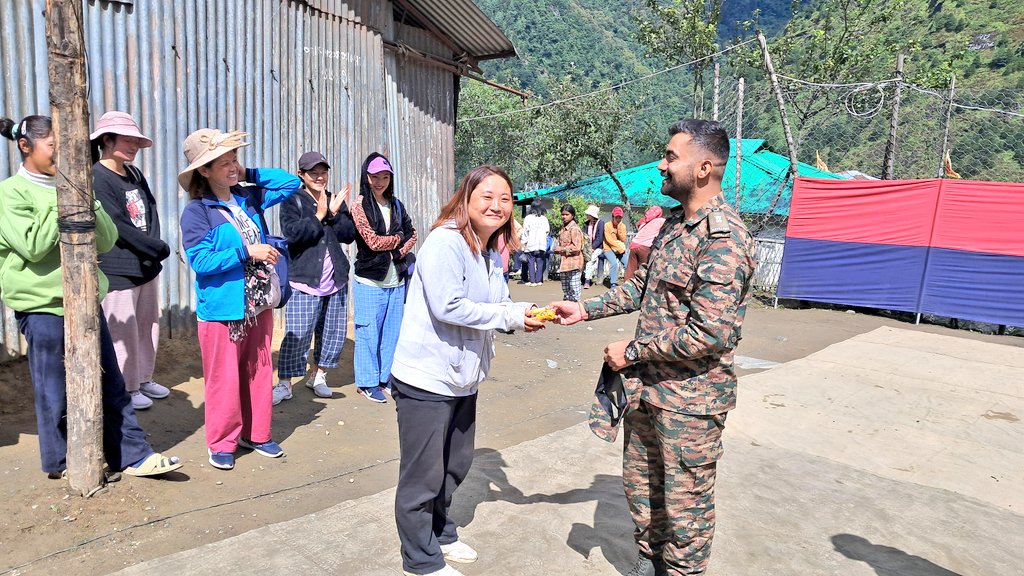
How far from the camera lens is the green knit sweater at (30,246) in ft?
11.0

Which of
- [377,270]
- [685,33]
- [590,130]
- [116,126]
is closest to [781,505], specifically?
[377,270]

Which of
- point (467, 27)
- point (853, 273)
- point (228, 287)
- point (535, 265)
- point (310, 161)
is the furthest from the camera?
point (535, 265)

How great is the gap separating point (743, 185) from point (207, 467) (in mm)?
14371

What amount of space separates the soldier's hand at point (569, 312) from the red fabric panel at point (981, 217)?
370 inches

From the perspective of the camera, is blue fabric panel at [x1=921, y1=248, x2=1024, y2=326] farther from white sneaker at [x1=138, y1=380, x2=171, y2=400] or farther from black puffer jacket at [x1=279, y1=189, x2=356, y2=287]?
white sneaker at [x1=138, y1=380, x2=171, y2=400]

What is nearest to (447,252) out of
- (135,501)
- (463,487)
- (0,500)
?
(463,487)

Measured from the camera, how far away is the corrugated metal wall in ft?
18.1

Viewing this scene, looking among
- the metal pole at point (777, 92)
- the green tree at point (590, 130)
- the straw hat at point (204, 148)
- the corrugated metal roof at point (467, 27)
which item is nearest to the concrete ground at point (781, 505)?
the straw hat at point (204, 148)

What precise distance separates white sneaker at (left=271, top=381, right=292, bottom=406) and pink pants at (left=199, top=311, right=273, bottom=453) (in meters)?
1.00

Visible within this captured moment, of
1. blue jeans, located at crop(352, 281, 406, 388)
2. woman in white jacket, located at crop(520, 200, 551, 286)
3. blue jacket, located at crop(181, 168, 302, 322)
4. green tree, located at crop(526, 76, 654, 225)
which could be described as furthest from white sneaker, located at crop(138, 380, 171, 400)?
green tree, located at crop(526, 76, 654, 225)

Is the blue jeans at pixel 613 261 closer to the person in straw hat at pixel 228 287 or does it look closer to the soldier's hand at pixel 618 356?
the person in straw hat at pixel 228 287

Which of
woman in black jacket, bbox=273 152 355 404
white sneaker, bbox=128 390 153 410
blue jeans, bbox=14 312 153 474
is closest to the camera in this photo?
blue jeans, bbox=14 312 153 474

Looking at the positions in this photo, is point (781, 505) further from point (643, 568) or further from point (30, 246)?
point (30, 246)

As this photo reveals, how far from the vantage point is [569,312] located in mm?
3088
